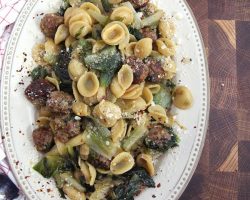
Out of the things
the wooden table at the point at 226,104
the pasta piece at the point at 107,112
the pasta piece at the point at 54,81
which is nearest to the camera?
the pasta piece at the point at 107,112

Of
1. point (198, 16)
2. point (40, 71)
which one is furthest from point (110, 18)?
point (198, 16)

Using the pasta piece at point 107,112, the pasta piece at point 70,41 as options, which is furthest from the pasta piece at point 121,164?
the pasta piece at point 70,41

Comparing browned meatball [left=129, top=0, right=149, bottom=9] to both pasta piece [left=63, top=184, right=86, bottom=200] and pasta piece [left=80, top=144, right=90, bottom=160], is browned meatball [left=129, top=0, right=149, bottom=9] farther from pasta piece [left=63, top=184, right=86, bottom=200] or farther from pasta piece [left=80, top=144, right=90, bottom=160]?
pasta piece [left=63, top=184, right=86, bottom=200]

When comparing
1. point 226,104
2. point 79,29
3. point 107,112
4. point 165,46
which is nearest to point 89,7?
point 79,29

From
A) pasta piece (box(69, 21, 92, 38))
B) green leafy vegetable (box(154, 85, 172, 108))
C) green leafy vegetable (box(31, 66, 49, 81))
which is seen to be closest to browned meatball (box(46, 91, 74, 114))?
green leafy vegetable (box(31, 66, 49, 81))

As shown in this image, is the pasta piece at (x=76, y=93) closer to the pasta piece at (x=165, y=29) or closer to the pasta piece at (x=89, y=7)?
the pasta piece at (x=89, y=7)

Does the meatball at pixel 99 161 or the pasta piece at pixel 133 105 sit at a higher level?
the pasta piece at pixel 133 105

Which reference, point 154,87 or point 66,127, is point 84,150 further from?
point 154,87

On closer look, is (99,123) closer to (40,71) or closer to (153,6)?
(40,71)
